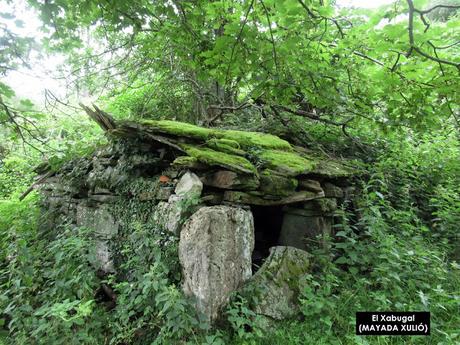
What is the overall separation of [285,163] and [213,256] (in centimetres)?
162

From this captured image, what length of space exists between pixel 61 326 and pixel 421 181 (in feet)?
19.9

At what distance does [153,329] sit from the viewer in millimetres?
3066

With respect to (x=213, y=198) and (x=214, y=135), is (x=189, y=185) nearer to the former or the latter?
(x=213, y=198)

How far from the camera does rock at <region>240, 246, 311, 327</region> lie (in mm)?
3129

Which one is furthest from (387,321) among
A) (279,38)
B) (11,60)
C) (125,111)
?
(125,111)

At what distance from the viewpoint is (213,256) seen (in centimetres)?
311

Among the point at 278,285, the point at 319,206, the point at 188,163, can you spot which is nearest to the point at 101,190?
the point at 188,163

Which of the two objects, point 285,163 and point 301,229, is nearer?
point 285,163

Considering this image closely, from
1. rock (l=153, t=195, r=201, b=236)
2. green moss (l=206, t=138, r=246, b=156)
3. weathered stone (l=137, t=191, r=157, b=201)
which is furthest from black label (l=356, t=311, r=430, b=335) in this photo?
weathered stone (l=137, t=191, r=157, b=201)

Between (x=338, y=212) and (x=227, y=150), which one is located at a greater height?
(x=227, y=150)

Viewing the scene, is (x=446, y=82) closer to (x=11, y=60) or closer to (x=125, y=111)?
(x=11, y=60)

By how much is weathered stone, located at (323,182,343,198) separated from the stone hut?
2 cm

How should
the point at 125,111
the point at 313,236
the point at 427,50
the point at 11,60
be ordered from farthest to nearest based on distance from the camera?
the point at 125,111 → the point at 313,236 → the point at 11,60 → the point at 427,50

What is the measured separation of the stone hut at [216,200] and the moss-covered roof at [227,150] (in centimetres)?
1
